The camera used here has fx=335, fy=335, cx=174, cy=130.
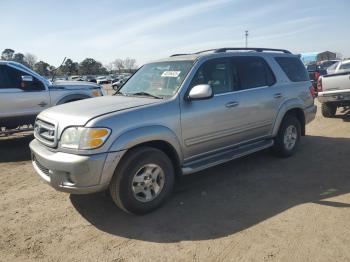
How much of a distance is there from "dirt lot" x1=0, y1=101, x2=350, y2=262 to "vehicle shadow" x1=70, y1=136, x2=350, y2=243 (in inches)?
0.4

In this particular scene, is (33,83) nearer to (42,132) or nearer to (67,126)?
(42,132)

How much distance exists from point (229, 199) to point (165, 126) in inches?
52.0

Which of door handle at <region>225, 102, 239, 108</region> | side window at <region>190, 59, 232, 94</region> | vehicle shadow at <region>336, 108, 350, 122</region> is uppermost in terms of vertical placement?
side window at <region>190, 59, 232, 94</region>

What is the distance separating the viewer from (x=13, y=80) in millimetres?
7574

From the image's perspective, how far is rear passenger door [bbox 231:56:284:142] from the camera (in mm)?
5137

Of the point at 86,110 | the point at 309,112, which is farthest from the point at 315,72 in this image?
the point at 86,110

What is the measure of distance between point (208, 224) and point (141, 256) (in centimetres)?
90

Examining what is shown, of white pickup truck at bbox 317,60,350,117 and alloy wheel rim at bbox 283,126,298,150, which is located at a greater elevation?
white pickup truck at bbox 317,60,350,117

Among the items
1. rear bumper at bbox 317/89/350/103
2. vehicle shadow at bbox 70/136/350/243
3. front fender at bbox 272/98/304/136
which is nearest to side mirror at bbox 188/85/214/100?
vehicle shadow at bbox 70/136/350/243

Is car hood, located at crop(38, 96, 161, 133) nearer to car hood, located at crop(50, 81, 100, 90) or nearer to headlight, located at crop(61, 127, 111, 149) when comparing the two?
headlight, located at crop(61, 127, 111, 149)

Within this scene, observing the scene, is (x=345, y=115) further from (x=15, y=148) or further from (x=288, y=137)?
(x=15, y=148)

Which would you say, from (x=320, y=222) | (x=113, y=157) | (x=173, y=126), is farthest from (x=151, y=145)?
(x=320, y=222)

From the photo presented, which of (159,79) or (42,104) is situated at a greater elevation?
(159,79)

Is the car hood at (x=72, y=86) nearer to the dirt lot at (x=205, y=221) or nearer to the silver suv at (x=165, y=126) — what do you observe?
the dirt lot at (x=205, y=221)
